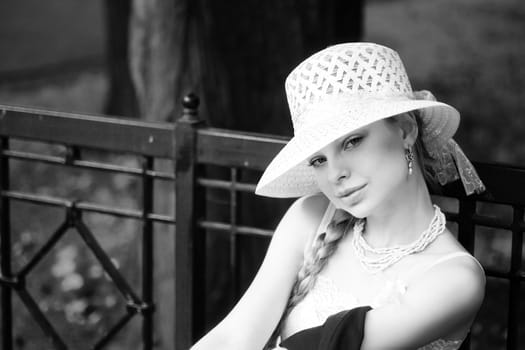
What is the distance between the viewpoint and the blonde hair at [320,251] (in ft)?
10.0

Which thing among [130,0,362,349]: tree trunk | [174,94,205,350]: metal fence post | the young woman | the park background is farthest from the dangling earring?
the park background

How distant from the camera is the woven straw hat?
8.89ft

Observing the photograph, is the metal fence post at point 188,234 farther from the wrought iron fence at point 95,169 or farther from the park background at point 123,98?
the park background at point 123,98

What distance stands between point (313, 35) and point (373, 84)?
2869 millimetres

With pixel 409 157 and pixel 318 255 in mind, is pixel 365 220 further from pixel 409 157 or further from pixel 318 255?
pixel 409 157

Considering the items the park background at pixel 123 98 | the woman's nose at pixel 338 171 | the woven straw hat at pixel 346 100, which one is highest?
the woven straw hat at pixel 346 100

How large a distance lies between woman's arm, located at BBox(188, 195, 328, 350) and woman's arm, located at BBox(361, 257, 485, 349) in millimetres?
433

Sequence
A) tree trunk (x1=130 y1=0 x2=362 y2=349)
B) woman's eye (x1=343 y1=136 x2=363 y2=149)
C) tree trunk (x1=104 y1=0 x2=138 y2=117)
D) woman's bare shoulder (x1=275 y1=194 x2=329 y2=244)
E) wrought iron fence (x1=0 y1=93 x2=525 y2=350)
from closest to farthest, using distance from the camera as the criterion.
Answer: woman's eye (x1=343 y1=136 x2=363 y2=149) → woman's bare shoulder (x1=275 y1=194 x2=329 y2=244) → wrought iron fence (x1=0 y1=93 x2=525 y2=350) → tree trunk (x1=130 y1=0 x2=362 y2=349) → tree trunk (x1=104 y1=0 x2=138 y2=117)

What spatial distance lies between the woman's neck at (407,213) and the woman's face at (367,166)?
2.1 inches

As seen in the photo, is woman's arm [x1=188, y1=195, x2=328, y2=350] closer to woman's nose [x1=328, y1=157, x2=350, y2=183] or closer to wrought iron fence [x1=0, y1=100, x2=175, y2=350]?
woman's nose [x1=328, y1=157, x2=350, y2=183]

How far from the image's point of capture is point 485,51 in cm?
1216

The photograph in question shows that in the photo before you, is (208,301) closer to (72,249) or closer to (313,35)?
(313,35)

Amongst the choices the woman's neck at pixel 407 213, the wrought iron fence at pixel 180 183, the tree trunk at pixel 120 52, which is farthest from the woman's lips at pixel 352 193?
the tree trunk at pixel 120 52

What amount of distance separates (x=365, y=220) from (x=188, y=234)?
92 cm
